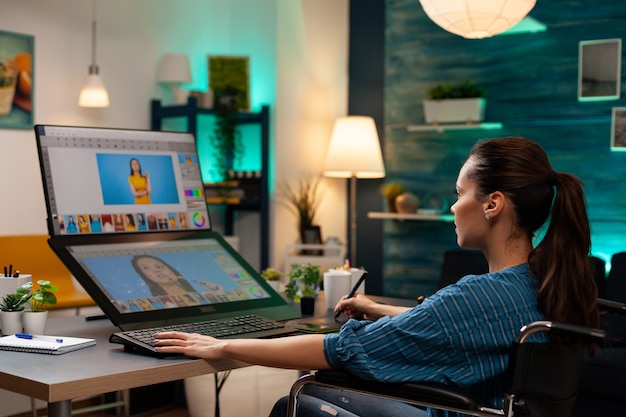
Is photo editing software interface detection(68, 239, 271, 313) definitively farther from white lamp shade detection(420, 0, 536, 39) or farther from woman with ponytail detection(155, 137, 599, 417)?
white lamp shade detection(420, 0, 536, 39)

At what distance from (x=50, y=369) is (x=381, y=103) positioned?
4.48 m

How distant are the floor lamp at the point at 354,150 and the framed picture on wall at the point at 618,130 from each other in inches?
57.0

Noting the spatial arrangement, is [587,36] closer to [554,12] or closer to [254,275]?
[554,12]

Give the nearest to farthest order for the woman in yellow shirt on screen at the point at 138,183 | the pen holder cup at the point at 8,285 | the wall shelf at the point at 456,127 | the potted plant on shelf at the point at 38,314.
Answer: the potted plant on shelf at the point at 38,314
the pen holder cup at the point at 8,285
the woman in yellow shirt on screen at the point at 138,183
the wall shelf at the point at 456,127

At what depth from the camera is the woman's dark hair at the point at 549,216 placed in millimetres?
1600

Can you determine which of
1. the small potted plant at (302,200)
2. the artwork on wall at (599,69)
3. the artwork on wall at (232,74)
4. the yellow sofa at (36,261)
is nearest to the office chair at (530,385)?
the yellow sofa at (36,261)

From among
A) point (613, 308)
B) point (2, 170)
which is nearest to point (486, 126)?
point (2, 170)

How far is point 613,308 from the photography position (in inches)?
71.0

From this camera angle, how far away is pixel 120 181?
2.29 m

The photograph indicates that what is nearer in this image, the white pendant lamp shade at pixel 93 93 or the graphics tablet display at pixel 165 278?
the graphics tablet display at pixel 165 278

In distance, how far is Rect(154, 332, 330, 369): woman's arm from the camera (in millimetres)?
1685

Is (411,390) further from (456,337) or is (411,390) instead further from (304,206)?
(304,206)

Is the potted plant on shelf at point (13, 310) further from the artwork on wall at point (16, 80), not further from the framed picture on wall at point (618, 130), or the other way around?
the framed picture on wall at point (618, 130)

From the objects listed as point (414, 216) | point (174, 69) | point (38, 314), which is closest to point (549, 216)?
point (38, 314)
